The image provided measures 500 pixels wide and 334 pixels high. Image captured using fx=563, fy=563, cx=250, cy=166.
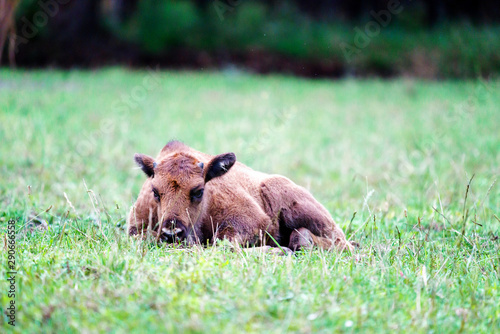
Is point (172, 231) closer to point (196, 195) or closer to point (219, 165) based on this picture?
point (196, 195)

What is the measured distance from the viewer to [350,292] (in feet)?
14.5

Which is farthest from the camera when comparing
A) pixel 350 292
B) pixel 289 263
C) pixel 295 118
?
pixel 295 118

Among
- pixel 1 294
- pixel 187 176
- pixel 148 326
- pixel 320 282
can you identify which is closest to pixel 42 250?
pixel 1 294

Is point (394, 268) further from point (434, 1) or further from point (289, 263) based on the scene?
point (434, 1)

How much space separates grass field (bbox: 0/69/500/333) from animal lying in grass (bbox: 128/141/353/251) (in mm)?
335

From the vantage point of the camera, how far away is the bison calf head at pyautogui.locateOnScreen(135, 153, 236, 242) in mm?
5723

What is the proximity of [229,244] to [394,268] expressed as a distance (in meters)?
1.61

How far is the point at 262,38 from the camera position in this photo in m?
30.9

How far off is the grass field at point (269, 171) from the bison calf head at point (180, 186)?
14.3 inches

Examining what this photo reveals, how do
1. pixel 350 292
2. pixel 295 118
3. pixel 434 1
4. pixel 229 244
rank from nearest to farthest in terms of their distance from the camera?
pixel 350 292 < pixel 229 244 < pixel 295 118 < pixel 434 1

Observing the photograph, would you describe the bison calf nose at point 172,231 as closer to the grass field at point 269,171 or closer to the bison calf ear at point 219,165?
the grass field at point 269,171

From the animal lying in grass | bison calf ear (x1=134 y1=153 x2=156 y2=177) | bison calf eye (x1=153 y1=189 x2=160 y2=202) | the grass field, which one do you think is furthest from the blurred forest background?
bison calf eye (x1=153 y1=189 x2=160 y2=202)

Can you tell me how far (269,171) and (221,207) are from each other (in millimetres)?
6058

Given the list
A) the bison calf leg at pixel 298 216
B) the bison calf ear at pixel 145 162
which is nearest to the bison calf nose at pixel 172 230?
the bison calf ear at pixel 145 162
